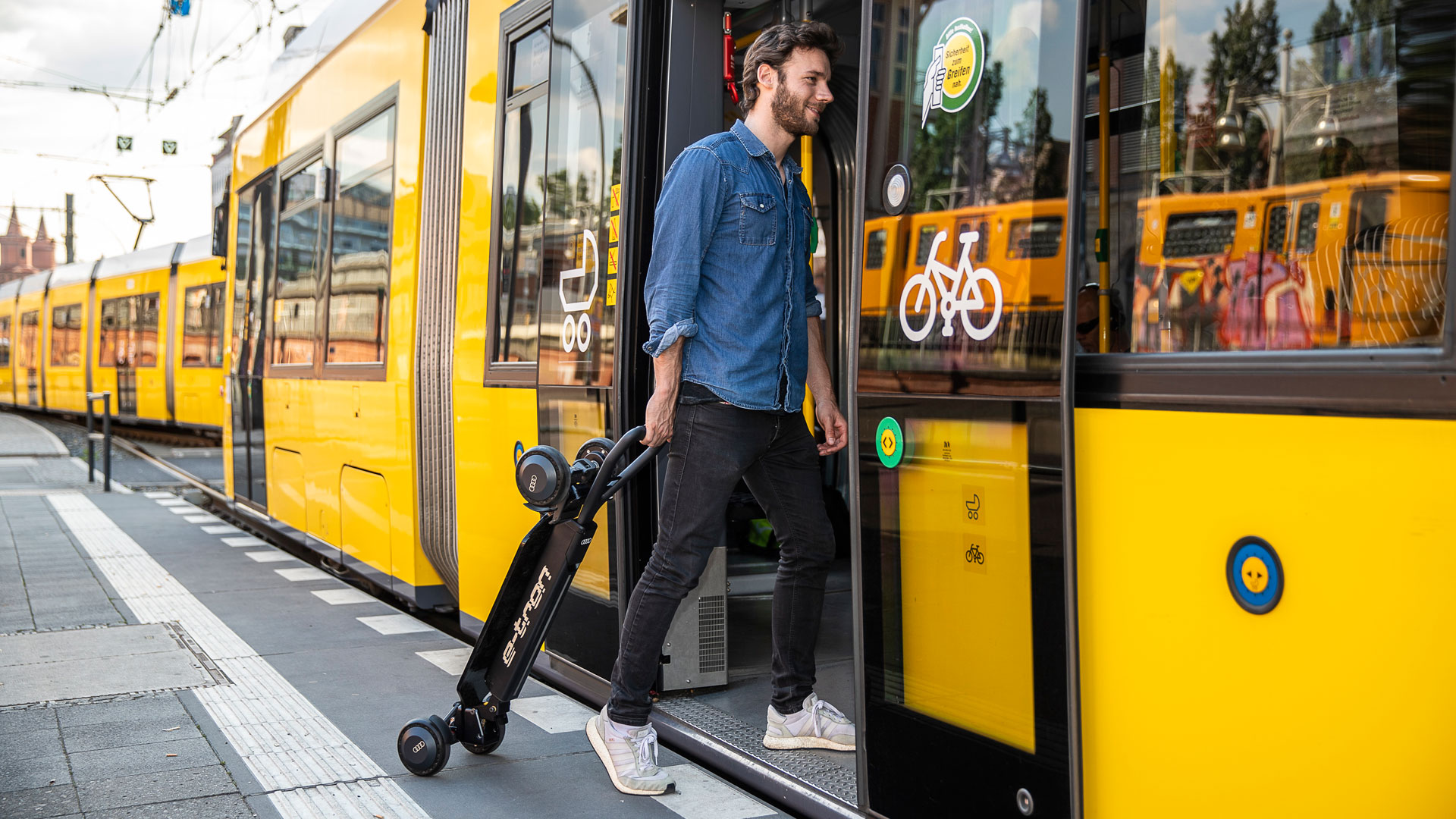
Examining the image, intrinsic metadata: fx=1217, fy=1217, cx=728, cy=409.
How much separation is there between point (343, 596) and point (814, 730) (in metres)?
3.96

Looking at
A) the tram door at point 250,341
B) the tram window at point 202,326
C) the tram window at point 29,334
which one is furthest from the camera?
the tram window at point 29,334

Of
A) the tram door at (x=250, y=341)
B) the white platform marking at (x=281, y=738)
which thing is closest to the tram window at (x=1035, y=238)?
the white platform marking at (x=281, y=738)

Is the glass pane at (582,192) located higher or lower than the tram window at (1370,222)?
higher

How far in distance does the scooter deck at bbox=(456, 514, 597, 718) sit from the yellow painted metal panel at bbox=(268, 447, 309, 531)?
4.42 m

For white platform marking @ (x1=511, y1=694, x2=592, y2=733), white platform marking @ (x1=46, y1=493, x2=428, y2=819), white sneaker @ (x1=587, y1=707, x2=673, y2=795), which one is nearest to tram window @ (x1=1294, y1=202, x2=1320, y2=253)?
white sneaker @ (x1=587, y1=707, x2=673, y2=795)

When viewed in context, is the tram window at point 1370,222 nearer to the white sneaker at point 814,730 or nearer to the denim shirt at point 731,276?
the denim shirt at point 731,276

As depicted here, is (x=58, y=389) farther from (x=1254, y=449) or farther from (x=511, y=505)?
(x=1254, y=449)

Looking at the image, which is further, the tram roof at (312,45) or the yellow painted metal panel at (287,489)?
the yellow painted metal panel at (287,489)

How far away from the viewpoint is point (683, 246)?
3.14 metres

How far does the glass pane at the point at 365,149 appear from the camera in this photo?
20.0ft

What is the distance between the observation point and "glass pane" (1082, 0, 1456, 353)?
172cm

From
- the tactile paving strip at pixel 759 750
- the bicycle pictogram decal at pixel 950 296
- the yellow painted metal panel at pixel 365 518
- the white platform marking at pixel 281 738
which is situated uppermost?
the bicycle pictogram decal at pixel 950 296

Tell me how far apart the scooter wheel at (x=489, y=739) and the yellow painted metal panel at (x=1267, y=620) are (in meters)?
1.89

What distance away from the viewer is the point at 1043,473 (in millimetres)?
2266
